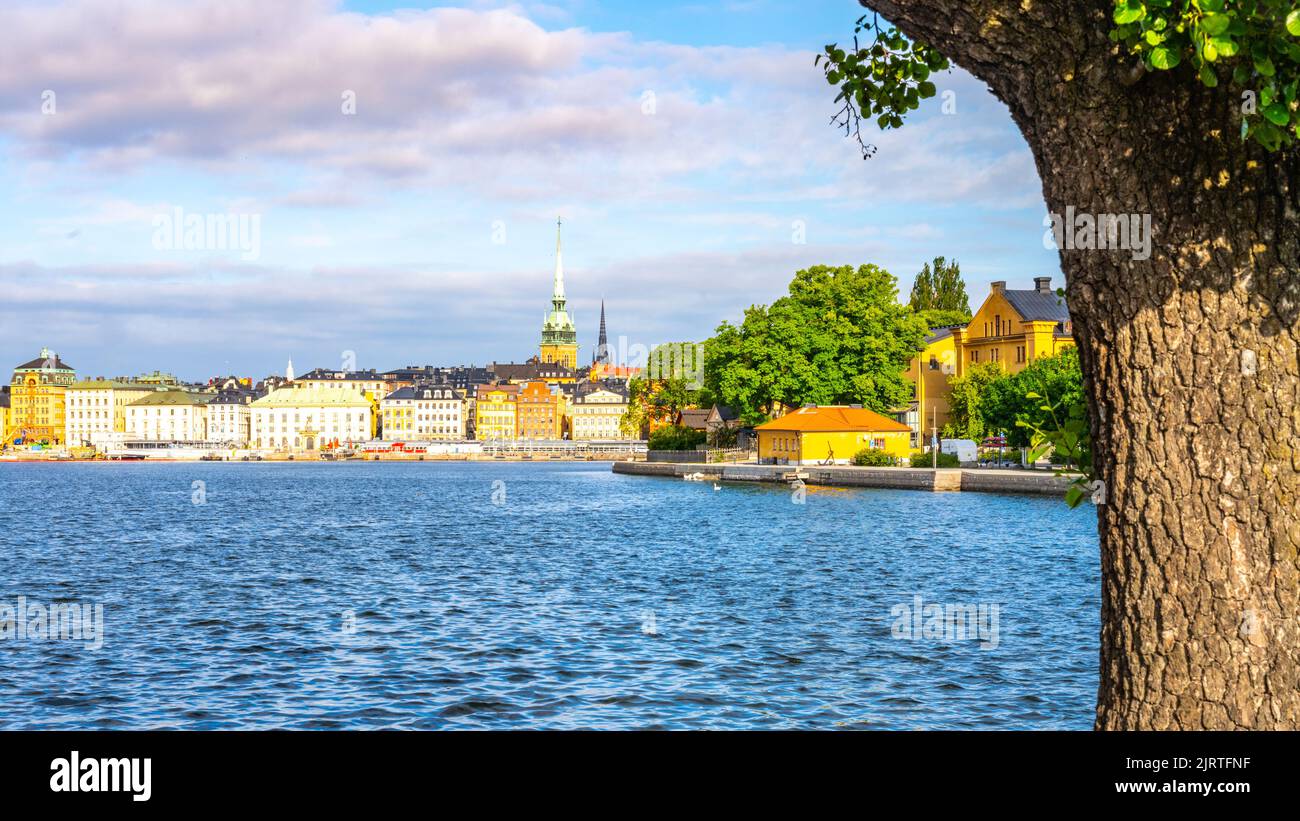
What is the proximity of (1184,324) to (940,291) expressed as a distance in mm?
122380

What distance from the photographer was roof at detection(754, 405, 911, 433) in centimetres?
8038

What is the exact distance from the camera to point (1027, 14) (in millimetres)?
4336

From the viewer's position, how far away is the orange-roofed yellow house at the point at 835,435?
263ft

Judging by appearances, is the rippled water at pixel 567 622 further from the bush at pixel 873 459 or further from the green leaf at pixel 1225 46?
the bush at pixel 873 459

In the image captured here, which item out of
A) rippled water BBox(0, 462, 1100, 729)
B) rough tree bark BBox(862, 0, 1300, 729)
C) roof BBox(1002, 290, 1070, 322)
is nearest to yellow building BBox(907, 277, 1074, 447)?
roof BBox(1002, 290, 1070, 322)

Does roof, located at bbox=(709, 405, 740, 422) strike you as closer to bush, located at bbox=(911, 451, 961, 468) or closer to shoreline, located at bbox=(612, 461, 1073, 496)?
shoreline, located at bbox=(612, 461, 1073, 496)

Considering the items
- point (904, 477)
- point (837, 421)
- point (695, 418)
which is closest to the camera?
point (904, 477)

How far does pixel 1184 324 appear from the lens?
14.4 ft

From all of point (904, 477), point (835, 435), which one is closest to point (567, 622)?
point (904, 477)

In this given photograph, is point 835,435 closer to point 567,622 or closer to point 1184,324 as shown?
point 567,622

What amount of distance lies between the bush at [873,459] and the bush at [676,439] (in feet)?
93.0

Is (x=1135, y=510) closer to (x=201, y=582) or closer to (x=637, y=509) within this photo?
(x=201, y=582)

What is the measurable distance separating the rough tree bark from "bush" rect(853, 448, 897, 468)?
240 feet
